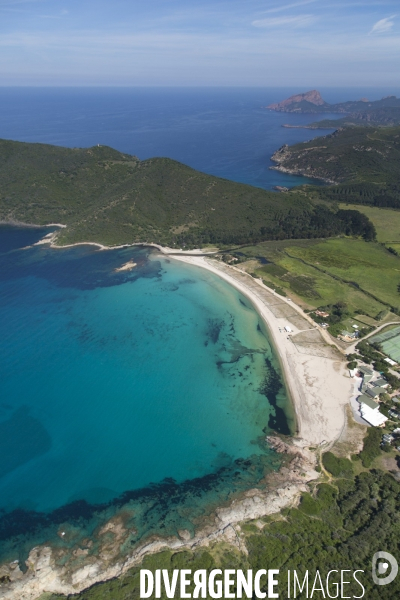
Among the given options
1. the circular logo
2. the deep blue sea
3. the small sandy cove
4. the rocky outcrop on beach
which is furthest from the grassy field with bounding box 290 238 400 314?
the circular logo

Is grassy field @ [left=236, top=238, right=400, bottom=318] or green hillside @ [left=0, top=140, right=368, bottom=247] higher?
green hillside @ [left=0, top=140, right=368, bottom=247]

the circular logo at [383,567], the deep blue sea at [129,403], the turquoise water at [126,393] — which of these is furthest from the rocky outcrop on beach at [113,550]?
the circular logo at [383,567]

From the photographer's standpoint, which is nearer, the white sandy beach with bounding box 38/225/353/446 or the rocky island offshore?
the rocky island offshore

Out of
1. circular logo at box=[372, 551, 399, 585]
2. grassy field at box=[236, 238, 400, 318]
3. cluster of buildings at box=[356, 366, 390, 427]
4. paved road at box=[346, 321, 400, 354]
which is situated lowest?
circular logo at box=[372, 551, 399, 585]

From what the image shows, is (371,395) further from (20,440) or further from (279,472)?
(20,440)

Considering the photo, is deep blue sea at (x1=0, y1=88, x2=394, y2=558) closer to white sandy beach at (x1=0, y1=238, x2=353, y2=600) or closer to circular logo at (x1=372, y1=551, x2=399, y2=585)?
white sandy beach at (x1=0, y1=238, x2=353, y2=600)

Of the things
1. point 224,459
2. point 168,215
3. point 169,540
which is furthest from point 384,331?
point 168,215

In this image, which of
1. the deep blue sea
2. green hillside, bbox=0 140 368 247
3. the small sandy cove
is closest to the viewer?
the deep blue sea

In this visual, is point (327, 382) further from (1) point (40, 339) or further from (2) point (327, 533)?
(1) point (40, 339)
